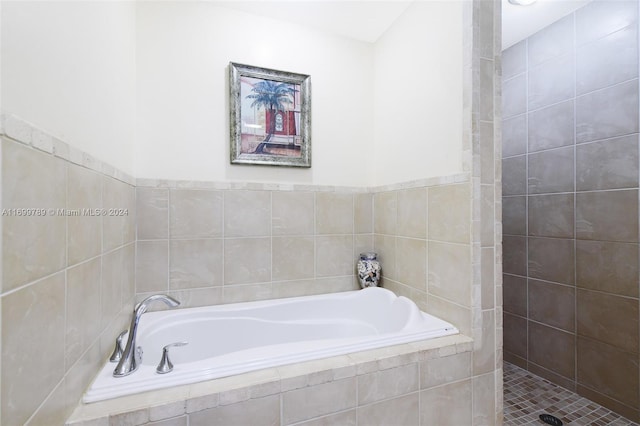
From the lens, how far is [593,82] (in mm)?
1846

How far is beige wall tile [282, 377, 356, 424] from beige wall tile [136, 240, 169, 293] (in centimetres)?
107

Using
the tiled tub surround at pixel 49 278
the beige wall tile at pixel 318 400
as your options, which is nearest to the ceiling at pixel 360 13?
the tiled tub surround at pixel 49 278

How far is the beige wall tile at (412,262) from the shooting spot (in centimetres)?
165

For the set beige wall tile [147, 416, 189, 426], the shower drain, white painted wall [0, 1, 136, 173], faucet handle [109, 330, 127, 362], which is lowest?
the shower drain

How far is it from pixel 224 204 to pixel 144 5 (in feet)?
4.09

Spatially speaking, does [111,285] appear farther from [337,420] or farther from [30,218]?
[337,420]

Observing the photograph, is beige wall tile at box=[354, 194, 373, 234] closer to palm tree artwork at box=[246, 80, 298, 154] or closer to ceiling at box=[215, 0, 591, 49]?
palm tree artwork at box=[246, 80, 298, 154]

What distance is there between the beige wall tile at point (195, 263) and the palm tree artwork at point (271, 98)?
0.68 meters

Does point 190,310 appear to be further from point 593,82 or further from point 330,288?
point 593,82

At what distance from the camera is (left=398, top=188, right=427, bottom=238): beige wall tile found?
1.64 m

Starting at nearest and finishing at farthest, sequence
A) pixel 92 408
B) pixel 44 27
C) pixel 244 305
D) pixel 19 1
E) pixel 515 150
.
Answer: pixel 19 1 < pixel 44 27 < pixel 92 408 < pixel 244 305 < pixel 515 150

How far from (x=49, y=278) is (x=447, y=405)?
1.50 metres

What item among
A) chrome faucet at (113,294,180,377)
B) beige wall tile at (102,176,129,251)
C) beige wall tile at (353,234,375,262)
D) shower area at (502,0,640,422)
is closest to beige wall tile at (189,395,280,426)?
chrome faucet at (113,294,180,377)

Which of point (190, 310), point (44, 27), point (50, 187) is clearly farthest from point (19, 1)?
point (190, 310)
